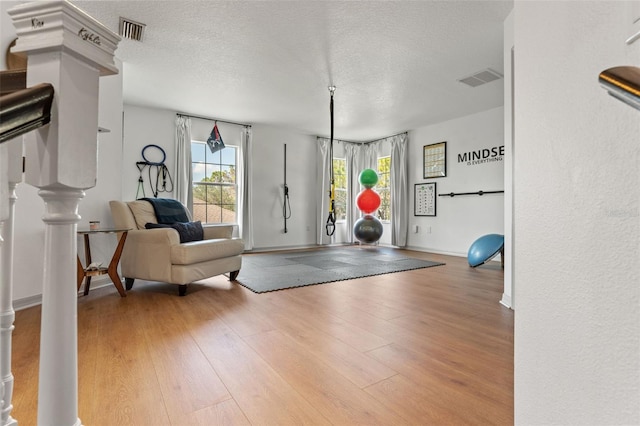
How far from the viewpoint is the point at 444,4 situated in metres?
2.51

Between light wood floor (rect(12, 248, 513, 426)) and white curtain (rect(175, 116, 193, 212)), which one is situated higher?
white curtain (rect(175, 116, 193, 212))

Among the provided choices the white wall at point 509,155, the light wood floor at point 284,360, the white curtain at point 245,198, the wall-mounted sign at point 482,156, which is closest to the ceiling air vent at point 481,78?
the white wall at point 509,155

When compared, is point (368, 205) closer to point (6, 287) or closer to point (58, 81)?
point (6, 287)

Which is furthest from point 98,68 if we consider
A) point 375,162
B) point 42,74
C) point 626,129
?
point 375,162

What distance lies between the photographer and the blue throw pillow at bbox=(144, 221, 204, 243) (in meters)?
3.06

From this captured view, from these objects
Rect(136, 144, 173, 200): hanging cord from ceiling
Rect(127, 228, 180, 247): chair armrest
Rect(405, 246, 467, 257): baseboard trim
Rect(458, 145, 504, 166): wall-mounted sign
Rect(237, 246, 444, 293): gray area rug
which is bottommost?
Rect(237, 246, 444, 293): gray area rug

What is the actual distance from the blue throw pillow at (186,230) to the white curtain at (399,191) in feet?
14.3

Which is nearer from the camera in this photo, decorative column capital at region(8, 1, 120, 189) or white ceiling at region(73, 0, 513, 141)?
decorative column capital at region(8, 1, 120, 189)

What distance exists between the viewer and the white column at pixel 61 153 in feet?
1.50

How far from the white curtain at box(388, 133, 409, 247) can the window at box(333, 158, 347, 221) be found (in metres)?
1.23

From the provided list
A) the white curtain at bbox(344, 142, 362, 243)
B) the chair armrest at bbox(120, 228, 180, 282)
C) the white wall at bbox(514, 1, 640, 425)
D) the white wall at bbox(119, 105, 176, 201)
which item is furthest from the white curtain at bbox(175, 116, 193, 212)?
the white wall at bbox(514, 1, 640, 425)

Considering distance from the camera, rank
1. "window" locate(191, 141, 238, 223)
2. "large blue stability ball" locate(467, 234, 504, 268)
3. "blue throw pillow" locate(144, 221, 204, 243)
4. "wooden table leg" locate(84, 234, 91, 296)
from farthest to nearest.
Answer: "window" locate(191, 141, 238, 223) < "large blue stability ball" locate(467, 234, 504, 268) < "blue throw pillow" locate(144, 221, 204, 243) < "wooden table leg" locate(84, 234, 91, 296)

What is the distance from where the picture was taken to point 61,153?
0.46 metres

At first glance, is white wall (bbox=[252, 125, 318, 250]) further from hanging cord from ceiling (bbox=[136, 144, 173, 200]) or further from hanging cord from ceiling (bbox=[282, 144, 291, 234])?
hanging cord from ceiling (bbox=[136, 144, 173, 200])
